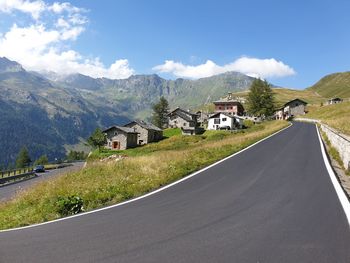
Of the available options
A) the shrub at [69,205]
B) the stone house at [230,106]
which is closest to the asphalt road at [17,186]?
the shrub at [69,205]

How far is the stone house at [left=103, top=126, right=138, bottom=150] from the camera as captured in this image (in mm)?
84500

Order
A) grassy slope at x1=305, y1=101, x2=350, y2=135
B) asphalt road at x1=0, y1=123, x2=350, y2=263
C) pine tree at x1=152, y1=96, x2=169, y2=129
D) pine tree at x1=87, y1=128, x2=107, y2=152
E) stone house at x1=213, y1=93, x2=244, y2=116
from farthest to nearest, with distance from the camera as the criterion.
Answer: stone house at x1=213, y1=93, x2=244, y2=116 → pine tree at x1=152, y1=96, x2=169, y2=129 → pine tree at x1=87, y1=128, x2=107, y2=152 → grassy slope at x1=305, y1=101, x2=350, y2=135 → asphalt road at x1=0, y1=123, x2=350, y2=263

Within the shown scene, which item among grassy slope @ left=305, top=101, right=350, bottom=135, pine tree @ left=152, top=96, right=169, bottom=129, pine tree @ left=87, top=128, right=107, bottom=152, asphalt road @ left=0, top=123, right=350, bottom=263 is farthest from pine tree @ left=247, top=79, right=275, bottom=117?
asphalt road @ left=0, top=123, right=350, bottom=263

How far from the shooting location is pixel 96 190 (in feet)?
42.6

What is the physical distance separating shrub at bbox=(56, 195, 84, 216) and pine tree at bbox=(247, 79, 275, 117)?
302 feet

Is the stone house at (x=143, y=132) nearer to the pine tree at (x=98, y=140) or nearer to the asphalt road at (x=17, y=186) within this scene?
the pine tree at (x=98, y=140)

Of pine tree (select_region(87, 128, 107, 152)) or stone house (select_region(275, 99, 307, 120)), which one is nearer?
pine tree (select_region(87, 128, 107, 152))

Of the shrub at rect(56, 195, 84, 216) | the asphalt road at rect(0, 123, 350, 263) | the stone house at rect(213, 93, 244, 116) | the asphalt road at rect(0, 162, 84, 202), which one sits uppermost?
the stone house at rect(213, 93, 244, 116)

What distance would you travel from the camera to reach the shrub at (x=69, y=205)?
11.0 meters

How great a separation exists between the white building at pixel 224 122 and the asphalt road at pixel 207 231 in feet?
248

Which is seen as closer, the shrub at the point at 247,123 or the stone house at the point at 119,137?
the stone house at the point at 119,137

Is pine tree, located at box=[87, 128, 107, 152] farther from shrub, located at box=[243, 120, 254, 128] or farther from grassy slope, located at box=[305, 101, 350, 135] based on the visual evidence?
grassy slope, located at box=[305, 101, 350, 135]

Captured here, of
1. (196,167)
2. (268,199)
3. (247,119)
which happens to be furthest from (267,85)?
(268,199)

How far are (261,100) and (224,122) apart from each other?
18347 millimetres
